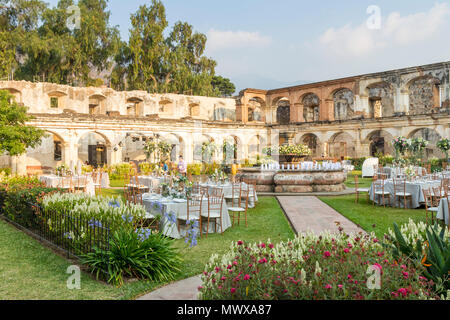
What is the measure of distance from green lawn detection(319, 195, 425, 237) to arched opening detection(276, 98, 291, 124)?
2996 cm

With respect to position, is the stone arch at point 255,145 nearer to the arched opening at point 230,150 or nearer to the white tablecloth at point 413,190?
the arched opening at point 230,150

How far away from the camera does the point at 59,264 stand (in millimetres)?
6285

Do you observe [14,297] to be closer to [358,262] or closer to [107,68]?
[358,262]

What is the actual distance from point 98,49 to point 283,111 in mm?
→ 21207

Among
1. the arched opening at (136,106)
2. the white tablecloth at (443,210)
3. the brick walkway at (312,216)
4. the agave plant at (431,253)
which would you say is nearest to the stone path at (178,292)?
the agave plant at (431,253)

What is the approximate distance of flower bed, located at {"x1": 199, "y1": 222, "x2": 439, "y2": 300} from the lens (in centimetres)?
316

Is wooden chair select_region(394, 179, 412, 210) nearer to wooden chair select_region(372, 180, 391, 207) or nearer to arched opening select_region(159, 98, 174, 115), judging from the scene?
wooden chair select_region(372, 180, 391, 207)

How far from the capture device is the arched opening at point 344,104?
130ft

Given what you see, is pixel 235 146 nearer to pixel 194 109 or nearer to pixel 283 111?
pixel 194 109

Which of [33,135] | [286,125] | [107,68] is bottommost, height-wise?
[33,135]

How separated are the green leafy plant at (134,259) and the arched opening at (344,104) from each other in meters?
36.8

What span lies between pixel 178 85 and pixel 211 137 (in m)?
10.9

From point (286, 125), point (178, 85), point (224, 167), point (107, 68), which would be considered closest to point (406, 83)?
point (286, 125)

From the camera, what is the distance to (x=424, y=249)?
4.17 metres
